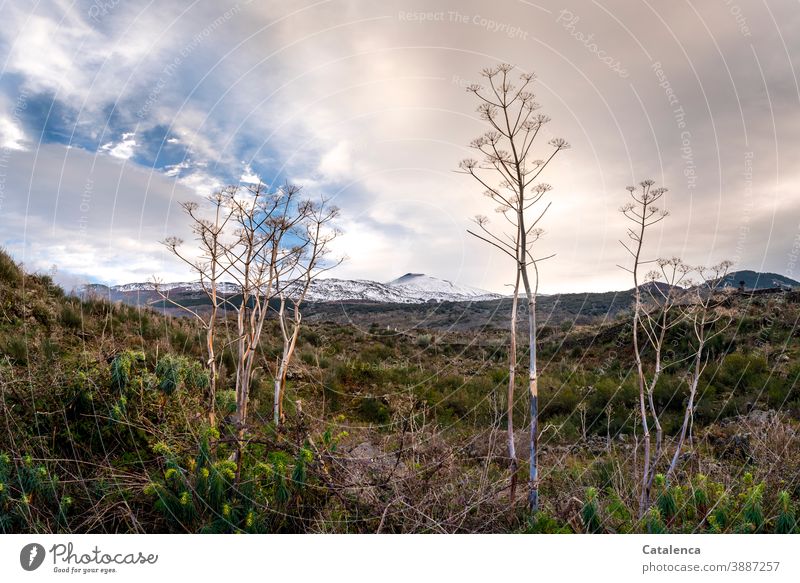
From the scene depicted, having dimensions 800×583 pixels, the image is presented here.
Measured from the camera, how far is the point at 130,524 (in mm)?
2633

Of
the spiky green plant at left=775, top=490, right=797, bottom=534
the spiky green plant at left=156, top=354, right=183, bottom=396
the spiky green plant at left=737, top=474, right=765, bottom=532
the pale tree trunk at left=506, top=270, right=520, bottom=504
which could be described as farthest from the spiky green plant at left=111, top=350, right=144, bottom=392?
the spiky green plant at left=775, top=490, right=797, bottom=534

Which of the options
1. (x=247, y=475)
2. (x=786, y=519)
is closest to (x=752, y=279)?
(x=786, y=519)

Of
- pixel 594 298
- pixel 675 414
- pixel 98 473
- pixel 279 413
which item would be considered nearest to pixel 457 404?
pixel 675 414

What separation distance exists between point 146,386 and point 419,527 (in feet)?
7.83

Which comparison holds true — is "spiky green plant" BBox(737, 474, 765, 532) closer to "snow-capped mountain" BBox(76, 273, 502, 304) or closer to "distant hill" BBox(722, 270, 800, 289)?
"distant hill" BBox(722, 270, 800, 289)

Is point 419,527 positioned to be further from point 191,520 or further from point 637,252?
point 637,252

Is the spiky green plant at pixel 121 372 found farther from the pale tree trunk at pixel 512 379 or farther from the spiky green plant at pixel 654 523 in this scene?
the spiky green plant at pixel 654 523

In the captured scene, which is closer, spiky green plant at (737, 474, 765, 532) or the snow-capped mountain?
spiky green plant at (737, 474, 765, 532)

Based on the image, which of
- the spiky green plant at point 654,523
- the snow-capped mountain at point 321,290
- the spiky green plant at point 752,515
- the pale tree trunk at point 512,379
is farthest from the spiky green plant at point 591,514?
the snow-capped mountain at point 321,290

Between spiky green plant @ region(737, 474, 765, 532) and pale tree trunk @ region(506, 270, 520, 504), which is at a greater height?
pale tree trunk @ region(506, 270, 520, 504)
